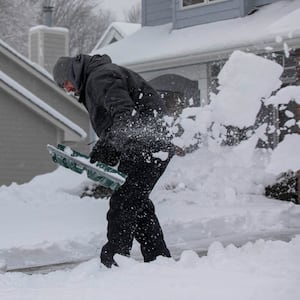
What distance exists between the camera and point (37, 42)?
22.7 meters

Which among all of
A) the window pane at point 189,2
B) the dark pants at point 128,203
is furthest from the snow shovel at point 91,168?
the window pane at point 189,2

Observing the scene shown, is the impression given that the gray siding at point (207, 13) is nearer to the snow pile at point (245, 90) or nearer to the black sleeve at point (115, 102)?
the snow pile at point (245, 90)

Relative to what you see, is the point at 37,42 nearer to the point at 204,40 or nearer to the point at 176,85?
the point at 176,85

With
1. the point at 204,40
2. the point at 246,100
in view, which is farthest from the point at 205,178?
the point at 246,100

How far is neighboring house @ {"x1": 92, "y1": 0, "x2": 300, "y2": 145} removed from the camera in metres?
11.9

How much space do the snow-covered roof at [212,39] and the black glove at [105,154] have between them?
6.47 m

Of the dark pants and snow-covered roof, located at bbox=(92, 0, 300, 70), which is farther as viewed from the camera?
snow-covered roof, located at bbox=(92, 0, 300, 70)

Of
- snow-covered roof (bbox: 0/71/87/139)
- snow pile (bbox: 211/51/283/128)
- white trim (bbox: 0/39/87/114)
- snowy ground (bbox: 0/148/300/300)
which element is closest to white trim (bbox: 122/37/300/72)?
snowy ground (bbox: 0/148/300/300)

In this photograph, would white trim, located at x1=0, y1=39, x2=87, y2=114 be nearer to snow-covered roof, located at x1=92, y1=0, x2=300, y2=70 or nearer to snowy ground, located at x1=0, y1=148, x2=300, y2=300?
snow-covered roof, located at x1=92, y1=0, x2=300, y2=70

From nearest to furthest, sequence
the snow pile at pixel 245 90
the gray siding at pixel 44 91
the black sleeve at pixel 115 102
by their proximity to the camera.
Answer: the black sleeve at pixel 115 102
the snow pile at pixel 245 90
the gray siding at pixel 44 91

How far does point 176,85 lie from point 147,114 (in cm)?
1074

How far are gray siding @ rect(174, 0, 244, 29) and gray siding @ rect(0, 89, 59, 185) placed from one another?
4593 millimetres

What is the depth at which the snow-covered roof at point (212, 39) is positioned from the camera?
11594 millimetres

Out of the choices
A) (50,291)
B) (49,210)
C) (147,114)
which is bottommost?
(49,210)
